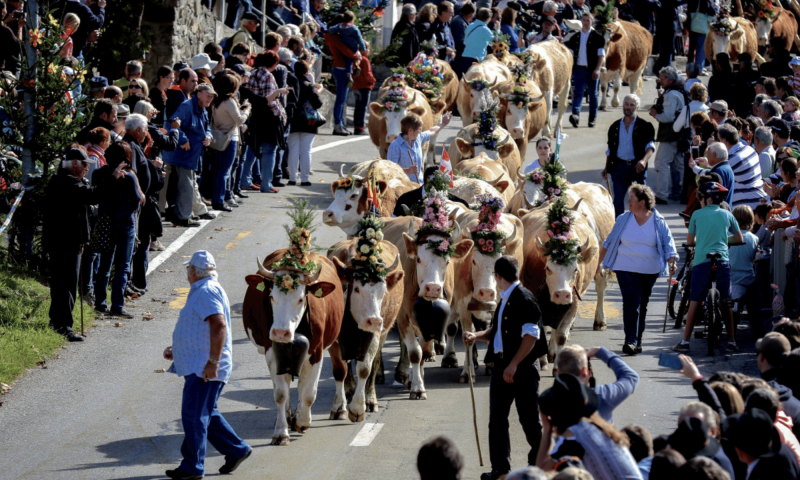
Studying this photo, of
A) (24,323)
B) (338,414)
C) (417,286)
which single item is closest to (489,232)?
(417,286)

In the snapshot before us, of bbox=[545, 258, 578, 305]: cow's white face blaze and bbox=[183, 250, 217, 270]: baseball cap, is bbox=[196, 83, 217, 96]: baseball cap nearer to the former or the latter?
bbox=[545, 258, 578, 305]: cow's white face blaze

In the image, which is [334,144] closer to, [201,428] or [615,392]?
[201,428]

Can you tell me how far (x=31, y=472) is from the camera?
8891 millimetres

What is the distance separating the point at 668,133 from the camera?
20422 millimetres

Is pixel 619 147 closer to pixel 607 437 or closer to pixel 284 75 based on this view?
pixel 284 75

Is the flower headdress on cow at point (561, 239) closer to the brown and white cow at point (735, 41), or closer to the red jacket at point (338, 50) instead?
the red jacket at point (338, 50)

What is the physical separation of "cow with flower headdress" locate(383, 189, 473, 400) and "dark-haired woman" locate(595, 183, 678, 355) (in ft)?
6.77

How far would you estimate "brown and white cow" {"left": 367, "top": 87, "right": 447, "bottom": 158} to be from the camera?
18656mm

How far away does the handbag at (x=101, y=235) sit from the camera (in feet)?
42.1

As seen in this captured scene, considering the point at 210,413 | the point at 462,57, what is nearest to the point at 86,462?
the point at 210,413

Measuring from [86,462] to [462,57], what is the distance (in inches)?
688

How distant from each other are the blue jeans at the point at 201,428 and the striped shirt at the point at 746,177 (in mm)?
8366

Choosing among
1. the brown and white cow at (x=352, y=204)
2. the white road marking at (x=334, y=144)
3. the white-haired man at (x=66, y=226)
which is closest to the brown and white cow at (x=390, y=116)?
the white road marking at (x=334, y=144)

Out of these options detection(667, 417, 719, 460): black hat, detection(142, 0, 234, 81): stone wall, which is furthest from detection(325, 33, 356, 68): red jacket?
detection(667, 417, 719, 460): black hat
